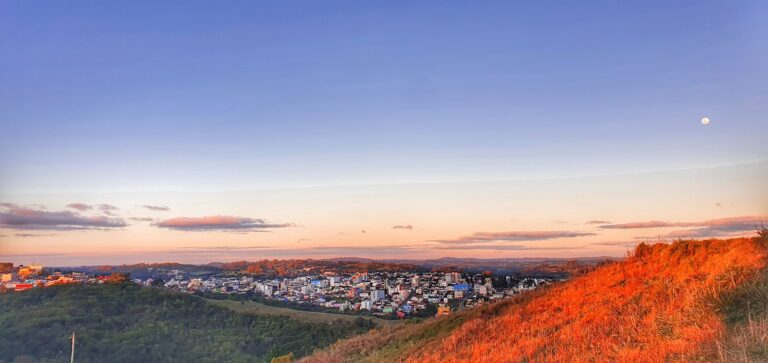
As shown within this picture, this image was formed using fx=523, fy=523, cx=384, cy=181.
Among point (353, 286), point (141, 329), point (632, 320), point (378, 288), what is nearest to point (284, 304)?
point (353, 286)

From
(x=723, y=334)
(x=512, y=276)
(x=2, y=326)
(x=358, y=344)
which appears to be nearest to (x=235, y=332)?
(x=2, y=326)

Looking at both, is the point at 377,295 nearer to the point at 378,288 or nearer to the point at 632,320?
the point at 378,288

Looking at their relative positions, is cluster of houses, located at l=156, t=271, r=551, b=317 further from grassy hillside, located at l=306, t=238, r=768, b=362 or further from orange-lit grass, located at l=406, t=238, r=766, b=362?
orange-lit grass, located at l=406, t=238, r=766, b=362

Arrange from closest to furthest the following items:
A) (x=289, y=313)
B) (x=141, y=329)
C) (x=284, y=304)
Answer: (x=141, y=329)
(x=289, y=313)
(x=284, y=304)

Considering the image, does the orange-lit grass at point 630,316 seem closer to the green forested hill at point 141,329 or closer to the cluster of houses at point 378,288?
the cluster of houses at point 378,288

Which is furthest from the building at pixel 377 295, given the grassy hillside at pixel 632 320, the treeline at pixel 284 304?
the grassy hillside at pixel 632 320

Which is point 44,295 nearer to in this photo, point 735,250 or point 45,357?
point 45,357

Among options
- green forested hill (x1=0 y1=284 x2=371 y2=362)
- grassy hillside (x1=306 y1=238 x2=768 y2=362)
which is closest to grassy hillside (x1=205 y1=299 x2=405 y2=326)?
green forested hill (x1=0 y1=284 x2=371 y2=362)
